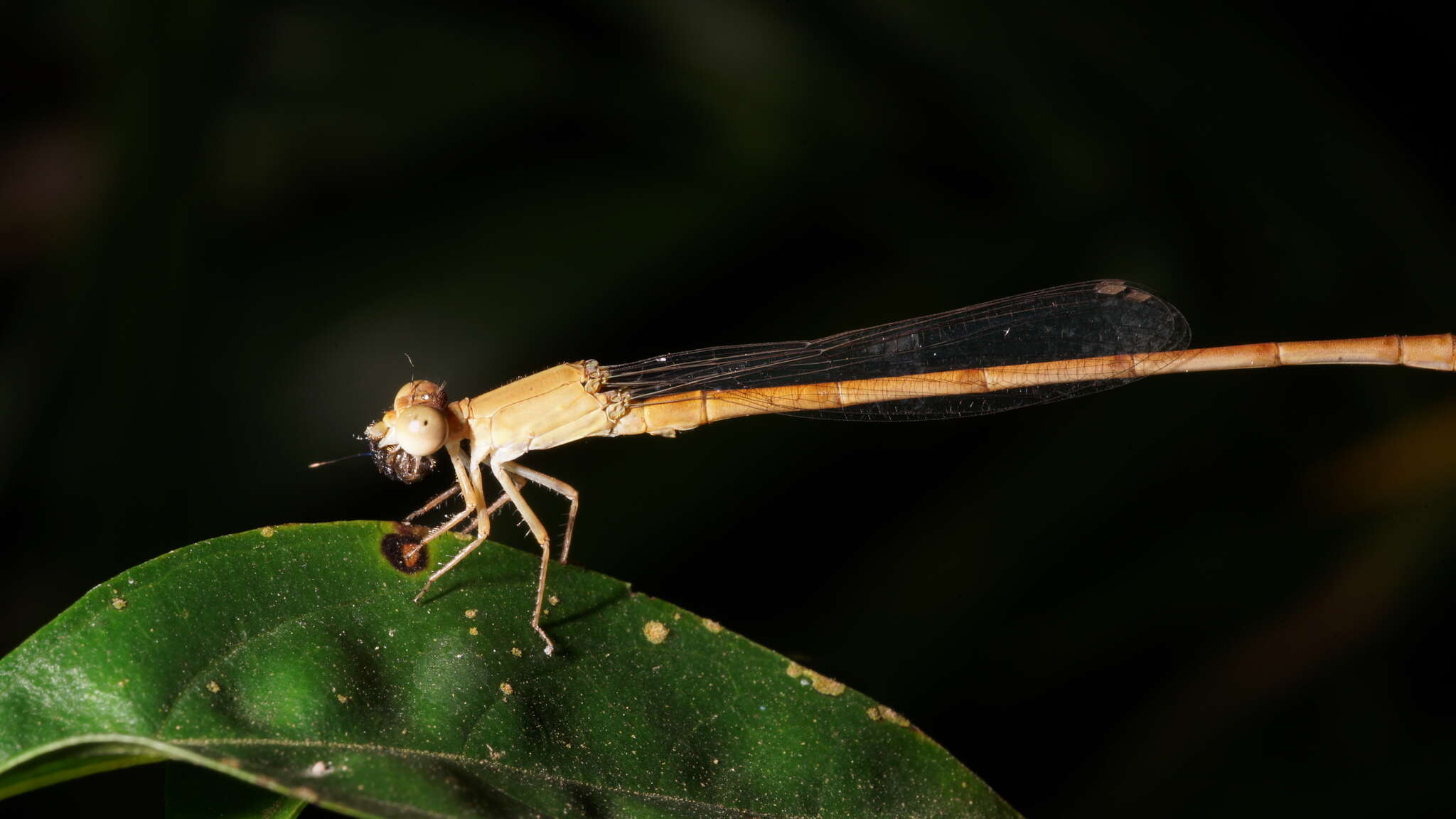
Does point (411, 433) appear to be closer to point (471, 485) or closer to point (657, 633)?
point (471, 485)

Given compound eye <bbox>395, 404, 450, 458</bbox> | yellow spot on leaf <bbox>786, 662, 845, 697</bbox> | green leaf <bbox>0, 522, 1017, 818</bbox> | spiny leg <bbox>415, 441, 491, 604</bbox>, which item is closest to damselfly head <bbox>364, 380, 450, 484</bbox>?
compound eye <bbox>395, 404, 450, 458</bbox>

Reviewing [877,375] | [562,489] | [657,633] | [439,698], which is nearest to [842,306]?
[877,375]

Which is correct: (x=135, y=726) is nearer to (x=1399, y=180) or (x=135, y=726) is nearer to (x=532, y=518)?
(x=532, y=518)

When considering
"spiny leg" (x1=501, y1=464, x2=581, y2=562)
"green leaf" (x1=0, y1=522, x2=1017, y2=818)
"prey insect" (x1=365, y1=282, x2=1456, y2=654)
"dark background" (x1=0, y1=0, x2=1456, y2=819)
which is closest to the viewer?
"green leaf" (x1=0, y1=522, x2=1017, y2=818)

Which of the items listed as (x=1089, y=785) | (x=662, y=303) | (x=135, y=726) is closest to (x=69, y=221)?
(x=662, y=303)

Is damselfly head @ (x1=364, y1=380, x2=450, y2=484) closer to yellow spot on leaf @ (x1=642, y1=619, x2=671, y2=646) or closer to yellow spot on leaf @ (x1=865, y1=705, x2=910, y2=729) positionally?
yellow spot on leaf @ (x1=642, y1=619, x2=671, y2=646)

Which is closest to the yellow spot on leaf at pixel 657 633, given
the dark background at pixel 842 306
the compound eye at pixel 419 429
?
the compound eye at pixel 419 429
